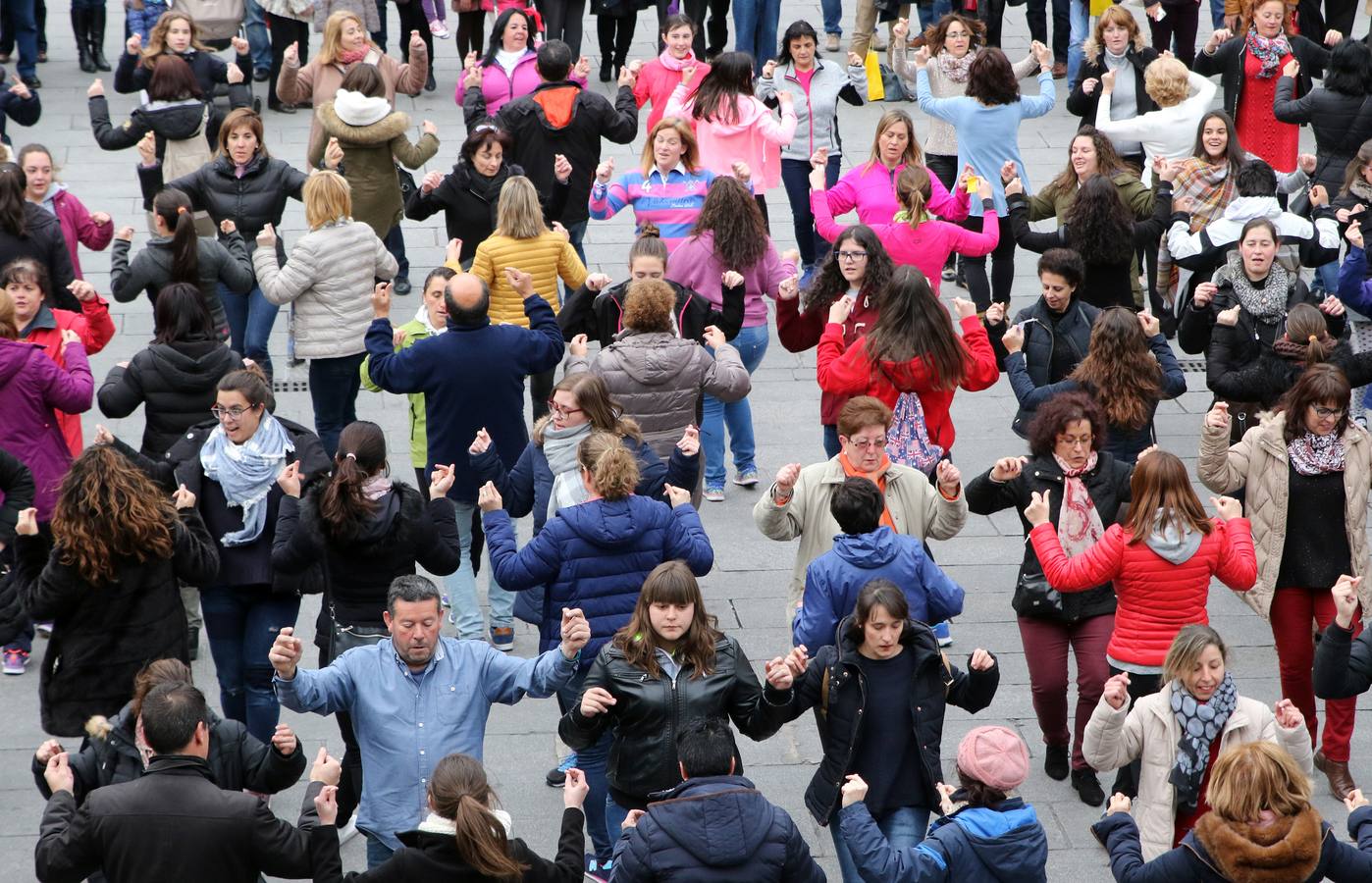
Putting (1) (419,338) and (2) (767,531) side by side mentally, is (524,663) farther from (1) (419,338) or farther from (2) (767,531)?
(1) (419,338)

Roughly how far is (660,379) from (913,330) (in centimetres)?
119

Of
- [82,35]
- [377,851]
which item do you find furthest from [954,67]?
[82,35]

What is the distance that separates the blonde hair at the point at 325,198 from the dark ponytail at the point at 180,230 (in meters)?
0.65

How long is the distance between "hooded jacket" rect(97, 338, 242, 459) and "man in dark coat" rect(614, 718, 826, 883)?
3959 mm

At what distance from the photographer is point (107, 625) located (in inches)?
270

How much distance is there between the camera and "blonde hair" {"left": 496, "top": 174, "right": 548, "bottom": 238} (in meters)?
10.0

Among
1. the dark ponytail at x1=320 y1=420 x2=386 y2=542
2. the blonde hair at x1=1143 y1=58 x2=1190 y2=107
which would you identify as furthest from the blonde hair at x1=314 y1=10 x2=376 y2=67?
the dark ponytail at x1=320 y1=420 x2=386 y2=542

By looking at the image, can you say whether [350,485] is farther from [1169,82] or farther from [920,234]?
[1169,82]

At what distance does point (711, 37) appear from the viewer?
56.6 feet

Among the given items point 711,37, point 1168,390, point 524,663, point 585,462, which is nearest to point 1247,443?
point 1168,390

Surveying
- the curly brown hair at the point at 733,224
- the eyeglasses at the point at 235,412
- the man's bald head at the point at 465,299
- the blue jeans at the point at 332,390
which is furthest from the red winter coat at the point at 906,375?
the blue jeans at the point at 332,390

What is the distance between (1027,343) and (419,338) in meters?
3.03

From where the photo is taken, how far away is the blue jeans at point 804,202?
43.0ft

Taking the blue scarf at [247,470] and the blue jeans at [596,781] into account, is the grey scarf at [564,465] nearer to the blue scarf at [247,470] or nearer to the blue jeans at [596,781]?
the blue jeans at [596,781]
